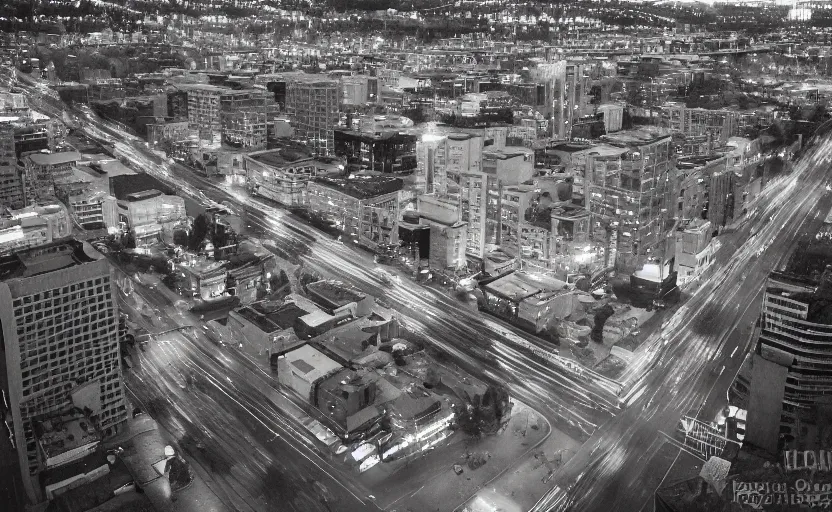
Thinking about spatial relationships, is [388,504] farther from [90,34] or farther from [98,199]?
[90,34]

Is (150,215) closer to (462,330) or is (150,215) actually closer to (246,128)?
(246,128)

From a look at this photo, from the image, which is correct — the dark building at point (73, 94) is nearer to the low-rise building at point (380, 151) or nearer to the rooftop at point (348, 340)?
the low-rise building at point (380, 151)

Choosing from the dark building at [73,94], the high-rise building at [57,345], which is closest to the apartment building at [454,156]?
the high-rise building at [57,345]

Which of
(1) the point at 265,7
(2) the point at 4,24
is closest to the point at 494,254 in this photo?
(2) the point at 4,24

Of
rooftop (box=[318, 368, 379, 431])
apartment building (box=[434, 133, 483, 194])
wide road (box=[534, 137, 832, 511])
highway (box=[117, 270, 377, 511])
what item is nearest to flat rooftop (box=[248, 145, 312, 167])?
apartment building (box=[434, 133, 483, 194])

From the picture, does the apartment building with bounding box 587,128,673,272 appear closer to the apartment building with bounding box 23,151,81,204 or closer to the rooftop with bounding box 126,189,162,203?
the rooftop with bounding box 126,189,162,203

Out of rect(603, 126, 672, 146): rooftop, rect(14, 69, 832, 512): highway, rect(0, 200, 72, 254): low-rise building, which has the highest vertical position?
rect(603, 126, 672, 146): rooftop
